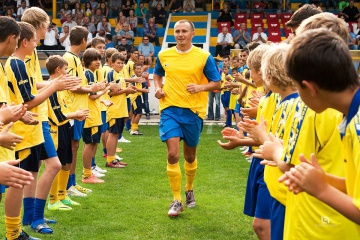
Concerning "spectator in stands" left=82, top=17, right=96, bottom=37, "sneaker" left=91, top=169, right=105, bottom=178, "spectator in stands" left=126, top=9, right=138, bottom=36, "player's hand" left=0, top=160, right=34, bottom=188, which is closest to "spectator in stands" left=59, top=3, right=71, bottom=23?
"spectator in stands" left=82, top=17, right=96, bottom=37

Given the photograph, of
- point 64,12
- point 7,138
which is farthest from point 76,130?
point 64,12

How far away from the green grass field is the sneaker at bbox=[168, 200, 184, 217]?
60mm

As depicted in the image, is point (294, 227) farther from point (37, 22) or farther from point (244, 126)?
point (37, 22)

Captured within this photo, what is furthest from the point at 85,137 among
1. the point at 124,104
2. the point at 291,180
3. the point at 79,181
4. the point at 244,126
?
the point at 291,180

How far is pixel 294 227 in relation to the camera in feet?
10.9

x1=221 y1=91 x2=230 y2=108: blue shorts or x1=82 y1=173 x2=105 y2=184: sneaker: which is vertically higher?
x1=82 y1=173 x2=105 y2=184: sneaker

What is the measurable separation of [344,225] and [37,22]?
14.5 feet

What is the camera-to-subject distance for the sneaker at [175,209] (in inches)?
285

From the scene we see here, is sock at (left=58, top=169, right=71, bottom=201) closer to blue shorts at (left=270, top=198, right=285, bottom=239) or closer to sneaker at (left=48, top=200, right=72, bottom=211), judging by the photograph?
sneaker at (left=48, top=200, right=72, bottom=211)

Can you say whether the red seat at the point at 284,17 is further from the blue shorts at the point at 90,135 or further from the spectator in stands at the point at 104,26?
the blue shorts at the point at 90,135

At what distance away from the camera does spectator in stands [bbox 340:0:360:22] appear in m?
26.3

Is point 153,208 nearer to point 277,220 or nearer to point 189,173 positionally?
point 189,173

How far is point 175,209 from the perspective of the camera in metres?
7.30

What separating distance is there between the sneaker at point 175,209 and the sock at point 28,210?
62.7 inches
